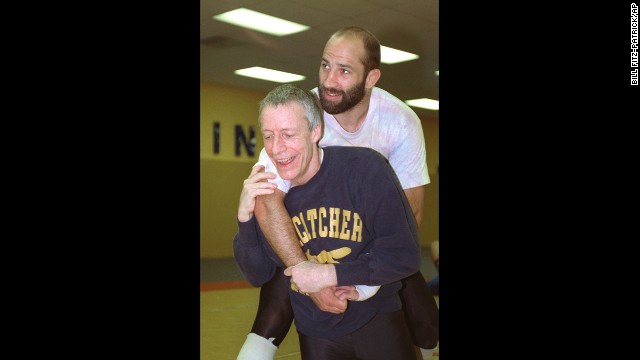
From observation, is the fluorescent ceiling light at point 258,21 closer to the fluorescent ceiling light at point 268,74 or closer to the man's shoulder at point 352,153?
the fluorescent ceiling light at point 268,74

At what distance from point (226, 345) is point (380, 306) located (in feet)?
1.98

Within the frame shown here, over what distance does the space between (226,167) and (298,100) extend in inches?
17.6

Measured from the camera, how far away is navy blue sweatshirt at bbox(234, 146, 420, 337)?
170 cm

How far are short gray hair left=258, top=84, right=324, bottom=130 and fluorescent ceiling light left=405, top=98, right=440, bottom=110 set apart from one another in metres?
0.26

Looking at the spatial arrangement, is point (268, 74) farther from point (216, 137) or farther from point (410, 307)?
point (410, 307)

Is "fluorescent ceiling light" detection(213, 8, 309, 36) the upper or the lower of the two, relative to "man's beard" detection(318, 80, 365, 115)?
upper

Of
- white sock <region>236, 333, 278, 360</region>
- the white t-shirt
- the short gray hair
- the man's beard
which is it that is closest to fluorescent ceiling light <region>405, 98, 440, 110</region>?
the white t-shirt

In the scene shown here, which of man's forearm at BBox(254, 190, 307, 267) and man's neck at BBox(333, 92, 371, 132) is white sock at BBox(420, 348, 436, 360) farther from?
man's neck at BBox(333, 92, 371, 132)


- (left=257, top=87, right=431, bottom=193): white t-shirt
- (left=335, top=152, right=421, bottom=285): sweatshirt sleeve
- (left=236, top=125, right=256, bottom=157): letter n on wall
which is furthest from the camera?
(left=236, top=125, right=256, bottom=157): letter n on wall
